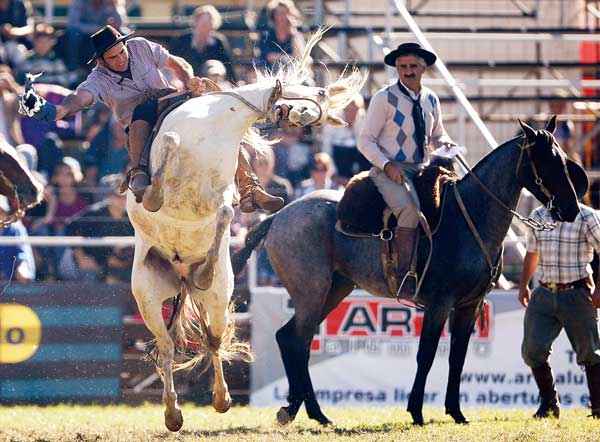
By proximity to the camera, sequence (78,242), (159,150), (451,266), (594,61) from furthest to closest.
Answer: (594,61)
(78,242)
(451,266)
(159,150)

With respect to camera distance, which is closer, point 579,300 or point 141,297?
point 141,297

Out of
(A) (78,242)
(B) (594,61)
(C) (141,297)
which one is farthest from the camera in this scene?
(B) (594,61)

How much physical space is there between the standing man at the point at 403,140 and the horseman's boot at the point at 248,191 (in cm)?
128

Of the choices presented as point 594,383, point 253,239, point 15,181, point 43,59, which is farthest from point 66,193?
point 594,383

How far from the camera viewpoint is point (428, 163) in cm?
1002

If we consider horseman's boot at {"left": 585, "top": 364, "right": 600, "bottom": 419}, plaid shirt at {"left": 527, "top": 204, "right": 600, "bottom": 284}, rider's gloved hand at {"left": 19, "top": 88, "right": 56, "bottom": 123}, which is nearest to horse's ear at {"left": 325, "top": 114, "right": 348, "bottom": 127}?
rider's gloved hand at {"left": 19, "top": 88, "right": 56, "bottom": 123}

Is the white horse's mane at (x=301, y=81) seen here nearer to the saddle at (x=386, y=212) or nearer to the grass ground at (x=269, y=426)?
the saddle at (x=386, y=212)

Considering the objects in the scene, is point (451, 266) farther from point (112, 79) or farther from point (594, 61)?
point (594, 61)

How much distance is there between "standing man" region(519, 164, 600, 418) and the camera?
975cm

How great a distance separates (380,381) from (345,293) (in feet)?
5.67

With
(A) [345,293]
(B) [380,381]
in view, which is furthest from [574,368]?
(A) [345,293]

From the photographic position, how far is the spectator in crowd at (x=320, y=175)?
12656mm

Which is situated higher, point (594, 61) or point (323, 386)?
point (594, 61)

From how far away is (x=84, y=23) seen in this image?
49.1 feet
